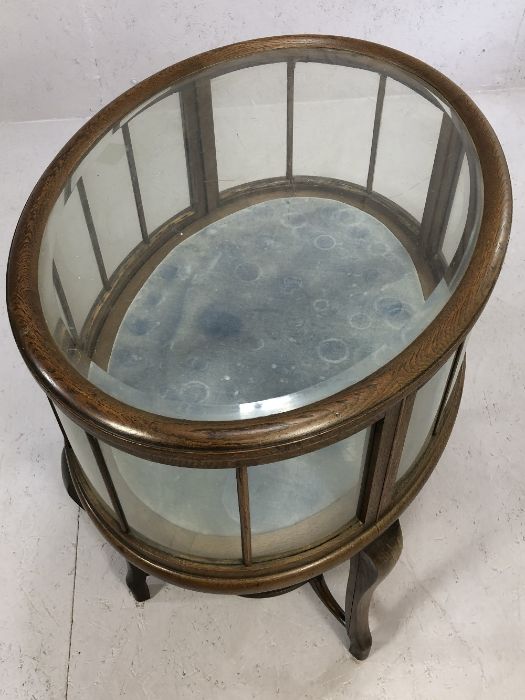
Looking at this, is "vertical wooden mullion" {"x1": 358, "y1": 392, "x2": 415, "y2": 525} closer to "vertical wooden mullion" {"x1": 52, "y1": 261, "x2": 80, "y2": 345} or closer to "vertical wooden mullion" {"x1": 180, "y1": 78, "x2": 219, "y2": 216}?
"vertical wooden mullion" {"x1": 52, "y1": 261, "x2": 80, "y2": 345}

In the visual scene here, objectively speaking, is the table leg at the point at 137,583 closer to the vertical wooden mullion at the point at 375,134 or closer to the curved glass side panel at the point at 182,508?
the curved glass side panel at the point at 182,508

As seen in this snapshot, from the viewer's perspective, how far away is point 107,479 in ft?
4.02

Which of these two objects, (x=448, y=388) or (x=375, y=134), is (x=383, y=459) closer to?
(x=448, y=388)

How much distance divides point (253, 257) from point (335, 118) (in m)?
0.40

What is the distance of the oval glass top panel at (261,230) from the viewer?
1382 millimetres

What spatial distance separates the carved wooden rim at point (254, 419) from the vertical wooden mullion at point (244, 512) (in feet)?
0.19

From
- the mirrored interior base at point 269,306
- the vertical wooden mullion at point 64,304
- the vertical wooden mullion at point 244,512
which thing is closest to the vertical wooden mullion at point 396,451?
the mirrored interior base at point 269,306

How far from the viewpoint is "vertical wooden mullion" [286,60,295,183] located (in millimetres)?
→ 1732

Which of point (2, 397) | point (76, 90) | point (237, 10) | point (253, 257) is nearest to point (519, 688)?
point (253, 257)

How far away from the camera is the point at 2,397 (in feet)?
6.88

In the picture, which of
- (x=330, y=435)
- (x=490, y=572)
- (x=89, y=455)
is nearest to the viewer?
(x=330, y=435)

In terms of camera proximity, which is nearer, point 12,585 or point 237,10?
point 12,585

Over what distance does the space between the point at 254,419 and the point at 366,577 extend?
1.79 ft

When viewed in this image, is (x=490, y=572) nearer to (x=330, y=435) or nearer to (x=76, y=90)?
(x=330, y=435)
